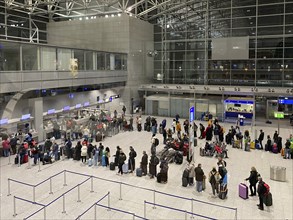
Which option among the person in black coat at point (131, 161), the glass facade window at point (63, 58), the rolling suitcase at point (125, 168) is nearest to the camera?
the rolling suitcase at point (125, 168)

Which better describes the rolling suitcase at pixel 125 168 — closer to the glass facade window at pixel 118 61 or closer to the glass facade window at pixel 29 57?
the glass facade window at pixel 29 57

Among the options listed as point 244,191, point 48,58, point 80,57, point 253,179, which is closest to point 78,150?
point 48,58

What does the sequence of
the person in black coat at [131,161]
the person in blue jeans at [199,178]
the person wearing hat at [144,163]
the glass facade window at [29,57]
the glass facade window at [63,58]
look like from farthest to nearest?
the glass facade window at [63,58], the glass facade window at [29,57], the person in black coat at [131,161], the person wearing hat at [144,163], the person in blue jeans at [199,178]

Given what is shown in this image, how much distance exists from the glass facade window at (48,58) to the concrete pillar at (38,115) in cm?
263

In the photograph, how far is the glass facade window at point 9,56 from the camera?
1806 cm

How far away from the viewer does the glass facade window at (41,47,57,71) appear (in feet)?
70.2

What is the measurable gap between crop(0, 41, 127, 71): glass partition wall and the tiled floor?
6510mm

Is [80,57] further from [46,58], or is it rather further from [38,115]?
[38,115]

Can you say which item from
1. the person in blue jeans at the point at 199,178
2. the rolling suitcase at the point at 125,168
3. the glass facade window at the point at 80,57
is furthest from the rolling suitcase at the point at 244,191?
the glass facade window at the point at 80,57

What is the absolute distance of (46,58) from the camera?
21.8 m

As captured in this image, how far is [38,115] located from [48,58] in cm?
455

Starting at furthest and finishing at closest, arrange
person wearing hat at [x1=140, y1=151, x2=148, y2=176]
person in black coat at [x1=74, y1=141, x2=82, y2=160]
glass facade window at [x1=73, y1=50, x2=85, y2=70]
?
1. glass facade window at [x1=73, y1=50, x2=85, y2=70]
2. person in black coat at [x1=74, y1=141, x2=82, y2=160]
3. person wearing hat at [x1=140, y1=151, x2=148, y2=176]

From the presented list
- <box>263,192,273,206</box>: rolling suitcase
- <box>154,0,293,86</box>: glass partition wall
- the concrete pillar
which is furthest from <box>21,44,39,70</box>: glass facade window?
<box>154,0,293,86</box>: glass partition wall

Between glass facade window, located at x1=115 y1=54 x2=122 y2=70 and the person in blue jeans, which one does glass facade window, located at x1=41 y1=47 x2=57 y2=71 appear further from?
the person in blue jeans
